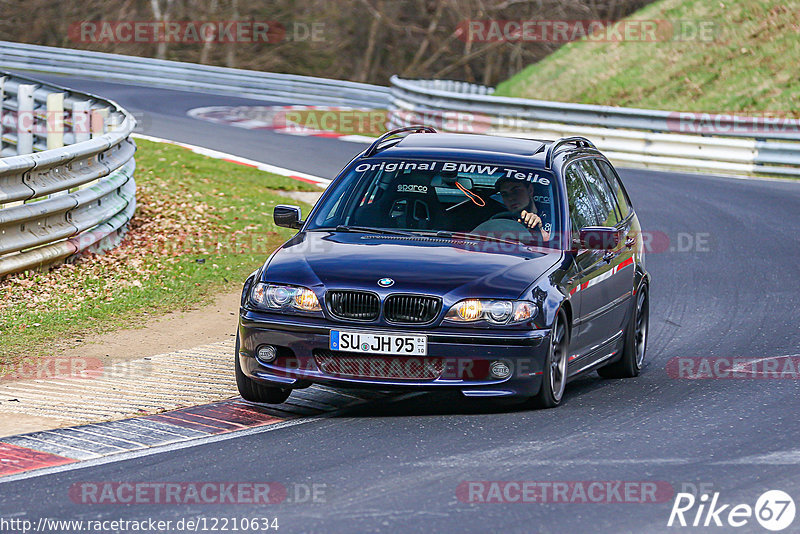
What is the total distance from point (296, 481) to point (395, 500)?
23.0 inches

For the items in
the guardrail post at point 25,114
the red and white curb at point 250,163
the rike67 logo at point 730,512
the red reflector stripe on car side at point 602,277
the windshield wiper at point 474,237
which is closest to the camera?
the rike67 logo at point 730,512

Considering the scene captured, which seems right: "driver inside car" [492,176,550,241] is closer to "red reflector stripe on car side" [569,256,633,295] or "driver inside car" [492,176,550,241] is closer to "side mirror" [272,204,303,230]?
"red reflector stripe on car side" [569,256,633,295]

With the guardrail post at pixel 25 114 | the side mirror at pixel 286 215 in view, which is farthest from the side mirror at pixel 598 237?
the guardrail post at pixel 25 114

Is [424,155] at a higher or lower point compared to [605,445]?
higher

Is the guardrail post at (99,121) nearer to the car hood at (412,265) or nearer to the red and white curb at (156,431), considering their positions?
the car hood at (412,265)

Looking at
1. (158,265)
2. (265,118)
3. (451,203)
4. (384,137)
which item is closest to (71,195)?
(158,265)

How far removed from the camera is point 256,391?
26.2 feet

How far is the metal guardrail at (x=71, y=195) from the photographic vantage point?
11.2 meters

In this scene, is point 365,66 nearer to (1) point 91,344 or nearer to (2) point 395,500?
(1) point 91,344

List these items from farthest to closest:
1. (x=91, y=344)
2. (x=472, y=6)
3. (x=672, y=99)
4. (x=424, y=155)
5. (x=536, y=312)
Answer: (x=472, y=6), (x=672, y=99), (x=91, y=344), (x=424, y=155), (x=536, y=312)

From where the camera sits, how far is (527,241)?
333 inches

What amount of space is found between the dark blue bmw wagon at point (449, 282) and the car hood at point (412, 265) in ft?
0.04

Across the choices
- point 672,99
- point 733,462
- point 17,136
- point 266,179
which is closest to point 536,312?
point 733,462

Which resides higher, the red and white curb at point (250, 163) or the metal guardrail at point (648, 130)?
the metal guardrail at point (648, 130)
